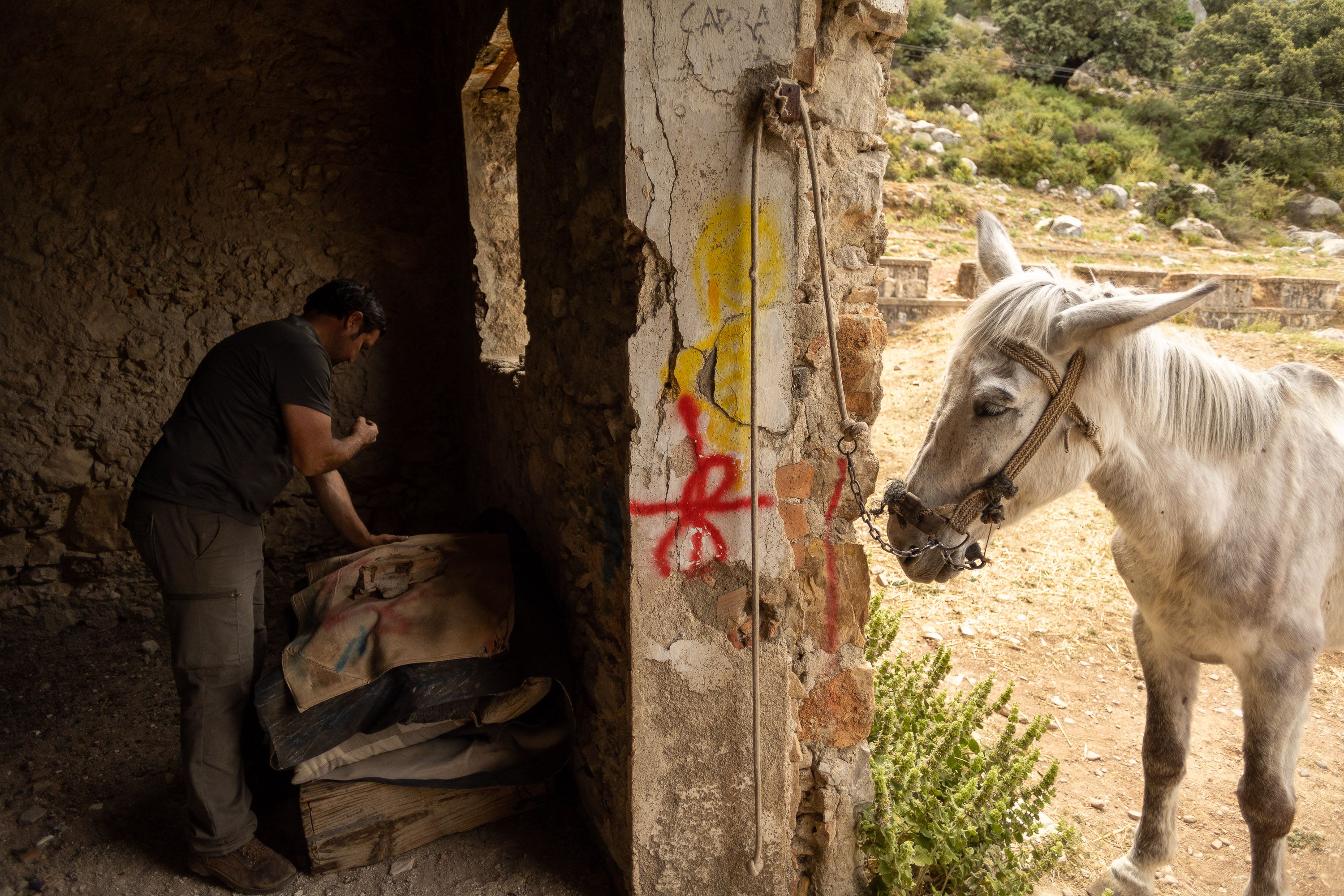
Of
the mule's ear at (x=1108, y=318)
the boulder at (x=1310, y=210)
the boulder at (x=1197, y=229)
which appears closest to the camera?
the mule's ear at (x=1108, y=318)

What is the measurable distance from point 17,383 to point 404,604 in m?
2.83

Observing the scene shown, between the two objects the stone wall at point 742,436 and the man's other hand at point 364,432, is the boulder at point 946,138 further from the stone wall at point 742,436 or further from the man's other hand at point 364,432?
the man's other hand at point 364,432

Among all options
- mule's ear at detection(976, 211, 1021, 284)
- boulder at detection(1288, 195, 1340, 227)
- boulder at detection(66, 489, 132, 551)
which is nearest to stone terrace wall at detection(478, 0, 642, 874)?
mule's ear at detection(976, 211, 1021, 284)

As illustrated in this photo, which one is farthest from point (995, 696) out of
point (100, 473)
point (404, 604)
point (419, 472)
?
point (100, 473)

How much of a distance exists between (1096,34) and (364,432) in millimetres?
34429

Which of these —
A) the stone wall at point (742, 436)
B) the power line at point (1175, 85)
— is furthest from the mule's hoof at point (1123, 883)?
the power line at point (1175, 85)

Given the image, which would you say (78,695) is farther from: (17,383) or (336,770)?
(336,770)

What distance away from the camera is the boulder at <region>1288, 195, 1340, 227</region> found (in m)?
18.4

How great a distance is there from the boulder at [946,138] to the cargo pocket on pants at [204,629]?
21.0 m

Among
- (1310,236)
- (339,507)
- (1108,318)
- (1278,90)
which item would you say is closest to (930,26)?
(1278,90)

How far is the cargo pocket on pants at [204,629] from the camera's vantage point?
2146mm

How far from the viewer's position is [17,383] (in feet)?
11.8

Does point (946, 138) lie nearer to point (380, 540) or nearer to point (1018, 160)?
point (1018, 160)

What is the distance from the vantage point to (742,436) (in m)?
1.86
